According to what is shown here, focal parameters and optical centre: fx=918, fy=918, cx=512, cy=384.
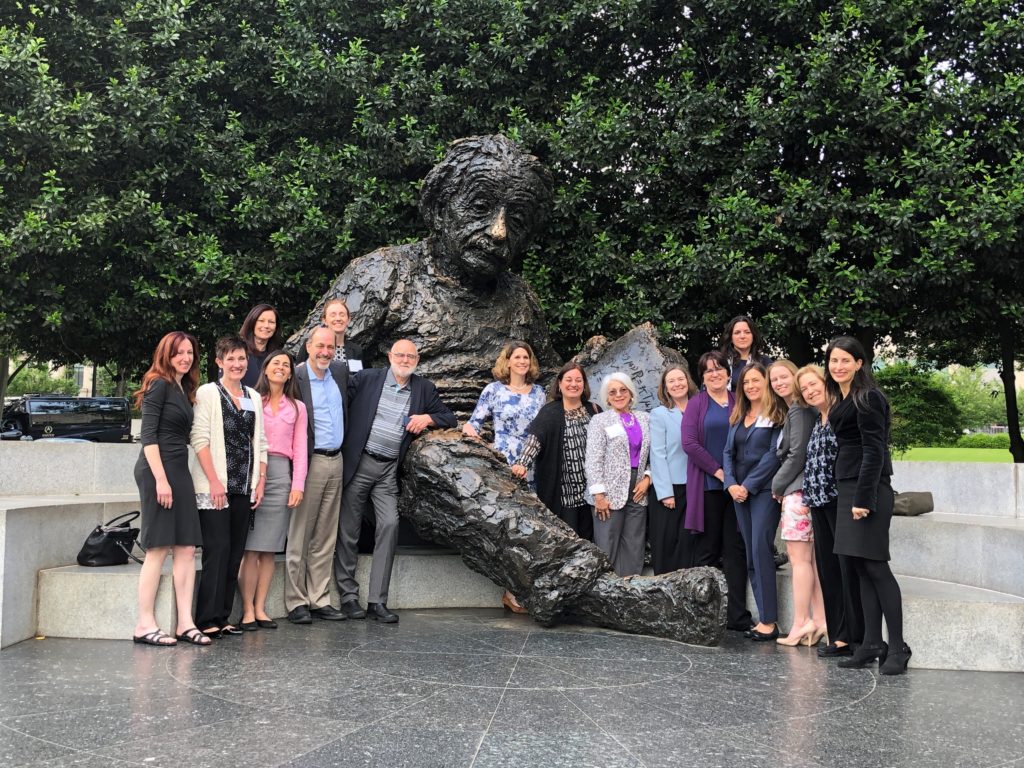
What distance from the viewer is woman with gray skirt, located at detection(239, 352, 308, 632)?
18.3 feet

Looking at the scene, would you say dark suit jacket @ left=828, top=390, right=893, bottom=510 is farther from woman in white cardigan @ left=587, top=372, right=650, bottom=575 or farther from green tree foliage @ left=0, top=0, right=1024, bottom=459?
green tree foliage @ left=0, top=0, right=1024, bottom=459

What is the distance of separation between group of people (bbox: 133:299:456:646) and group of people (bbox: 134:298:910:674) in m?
0.01

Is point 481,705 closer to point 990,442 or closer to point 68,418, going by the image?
point 68,418

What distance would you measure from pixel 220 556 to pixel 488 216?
2.97 m

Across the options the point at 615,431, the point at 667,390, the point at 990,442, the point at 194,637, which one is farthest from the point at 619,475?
the point at 990,442

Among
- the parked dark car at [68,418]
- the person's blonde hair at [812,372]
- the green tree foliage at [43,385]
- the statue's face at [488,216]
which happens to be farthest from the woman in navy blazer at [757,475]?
the green tree foliage at [43,385]

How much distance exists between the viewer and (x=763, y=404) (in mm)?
5691

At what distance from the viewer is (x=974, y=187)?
9.09 metres

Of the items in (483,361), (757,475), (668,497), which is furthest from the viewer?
(483,361)

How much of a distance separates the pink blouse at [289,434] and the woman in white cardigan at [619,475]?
1.85 metres

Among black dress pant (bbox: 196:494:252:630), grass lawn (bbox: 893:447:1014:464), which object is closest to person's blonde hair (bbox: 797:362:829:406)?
black dress pant (bbox: 196:494:252:630)

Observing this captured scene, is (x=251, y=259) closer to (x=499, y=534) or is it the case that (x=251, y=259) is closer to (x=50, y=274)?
(x=50, y=274)

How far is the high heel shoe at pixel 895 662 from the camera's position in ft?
15.7

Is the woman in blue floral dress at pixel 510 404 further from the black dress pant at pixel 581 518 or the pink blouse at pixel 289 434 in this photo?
the pink blouse at pixel 289 434
